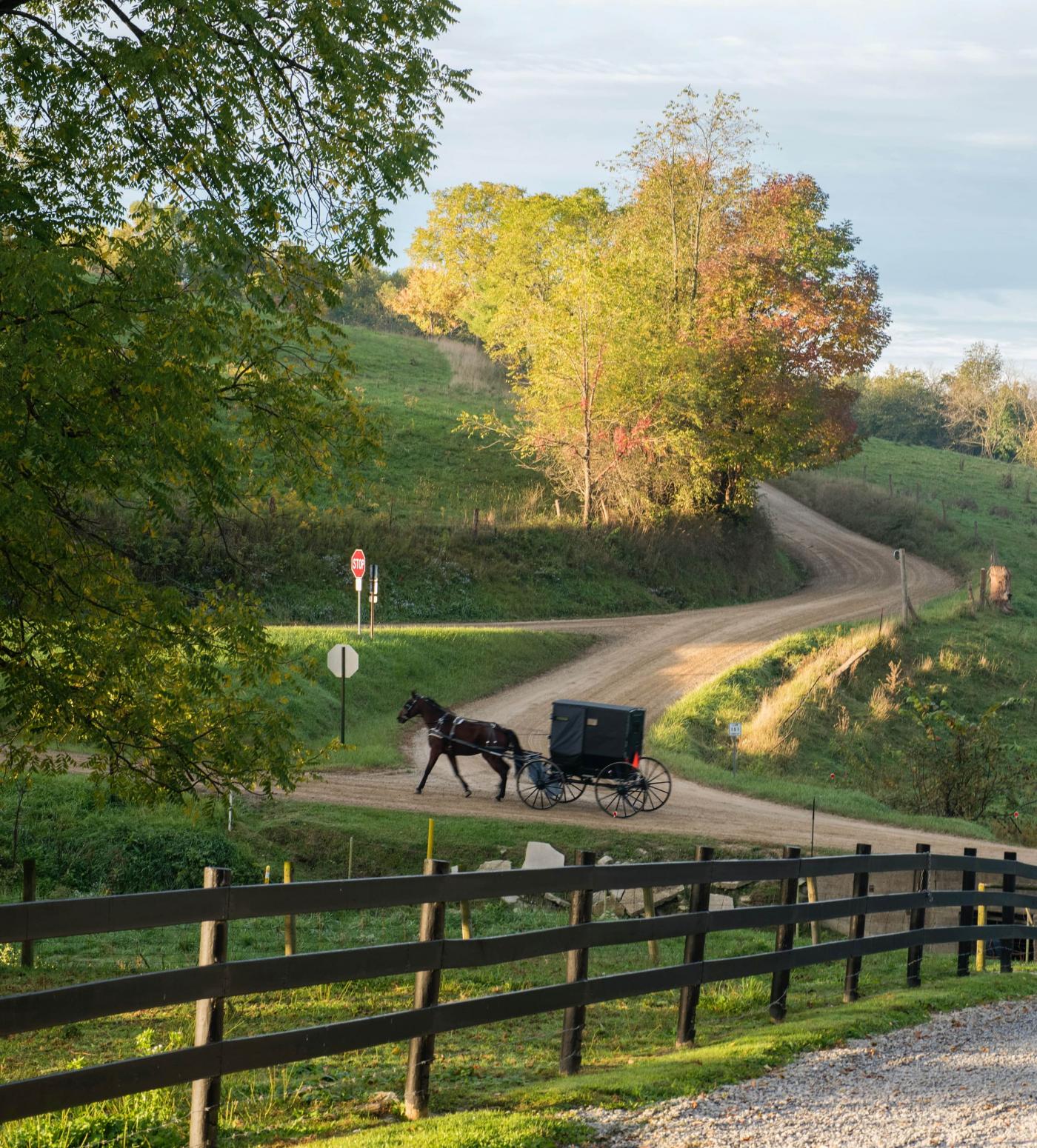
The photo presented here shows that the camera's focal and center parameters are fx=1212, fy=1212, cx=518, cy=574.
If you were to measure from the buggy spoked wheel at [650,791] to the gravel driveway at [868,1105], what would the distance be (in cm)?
1395

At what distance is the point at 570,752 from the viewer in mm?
22422

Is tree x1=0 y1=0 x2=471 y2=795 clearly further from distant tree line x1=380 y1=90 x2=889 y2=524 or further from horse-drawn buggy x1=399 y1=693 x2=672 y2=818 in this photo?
distant tree line x1=380 y1=90 x2=889 y2=524

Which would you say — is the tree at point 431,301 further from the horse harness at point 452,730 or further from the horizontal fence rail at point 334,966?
the horizontal fence rail at point 334,966

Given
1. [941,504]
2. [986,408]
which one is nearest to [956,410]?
[986,408]

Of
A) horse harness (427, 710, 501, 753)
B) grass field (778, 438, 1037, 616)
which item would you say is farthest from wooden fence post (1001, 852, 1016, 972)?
Result: grass field (778, 438, 1037, 616)

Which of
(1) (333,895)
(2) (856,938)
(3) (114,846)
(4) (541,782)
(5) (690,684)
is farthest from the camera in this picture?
(5) (690,684)

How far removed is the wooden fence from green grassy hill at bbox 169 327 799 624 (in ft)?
78.8

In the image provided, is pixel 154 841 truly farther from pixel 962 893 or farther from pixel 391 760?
pixel 962 893

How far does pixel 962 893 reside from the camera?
10430 mm

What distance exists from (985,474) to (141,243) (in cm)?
8121

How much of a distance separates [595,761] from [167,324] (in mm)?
14903

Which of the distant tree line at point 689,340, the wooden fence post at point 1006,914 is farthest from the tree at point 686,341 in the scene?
the wooden fence post at point 1006,914

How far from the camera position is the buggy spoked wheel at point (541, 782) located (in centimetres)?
2203

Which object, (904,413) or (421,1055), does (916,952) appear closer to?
(421,1055)
